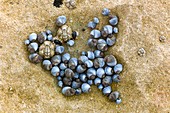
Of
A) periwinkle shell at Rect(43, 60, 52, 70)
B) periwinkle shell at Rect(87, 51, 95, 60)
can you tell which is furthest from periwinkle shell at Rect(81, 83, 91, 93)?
periwinkle shell at Rect(43, 60, 52, 70)

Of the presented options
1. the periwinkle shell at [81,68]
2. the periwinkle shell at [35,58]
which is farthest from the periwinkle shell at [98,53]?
the periwinkle shell at [35,58]

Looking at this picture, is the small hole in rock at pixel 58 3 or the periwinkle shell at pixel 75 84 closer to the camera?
the periwinkle shell at pixel 75 84

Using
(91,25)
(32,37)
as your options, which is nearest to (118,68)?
(91,25)

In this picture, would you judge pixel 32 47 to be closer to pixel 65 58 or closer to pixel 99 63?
pixel 65 58

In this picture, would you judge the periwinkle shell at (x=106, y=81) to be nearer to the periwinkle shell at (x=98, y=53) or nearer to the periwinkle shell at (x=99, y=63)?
the periwinkle shell at (x=99, y=63)

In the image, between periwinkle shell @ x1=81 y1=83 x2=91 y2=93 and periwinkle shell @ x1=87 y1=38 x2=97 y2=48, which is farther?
periwinkle shell @ x1=87 y1=38 x2=97 y2=48

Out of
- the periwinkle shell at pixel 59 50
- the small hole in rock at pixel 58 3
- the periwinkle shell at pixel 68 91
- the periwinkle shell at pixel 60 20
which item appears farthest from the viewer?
the small hole in rock at pixel 58 3

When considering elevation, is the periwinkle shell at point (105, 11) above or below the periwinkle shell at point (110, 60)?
above

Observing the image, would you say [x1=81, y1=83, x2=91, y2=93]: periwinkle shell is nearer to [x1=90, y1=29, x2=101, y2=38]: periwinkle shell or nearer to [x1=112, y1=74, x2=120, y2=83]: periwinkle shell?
[x1=112, y1=74, x2=120, y2=83]: periwinkle shell
